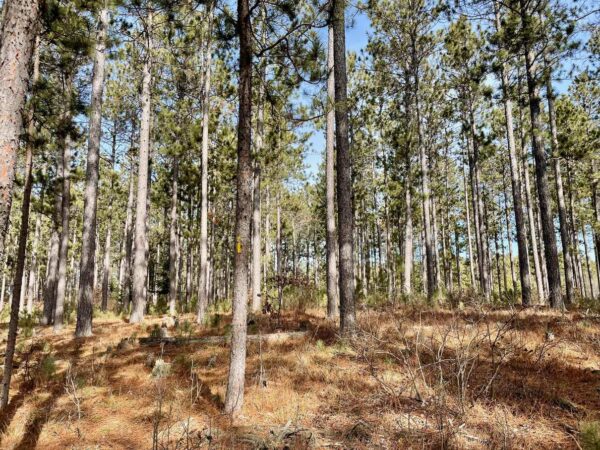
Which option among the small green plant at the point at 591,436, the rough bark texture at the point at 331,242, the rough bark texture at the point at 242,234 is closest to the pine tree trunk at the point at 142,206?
the rough bark texture at the point at 331,242

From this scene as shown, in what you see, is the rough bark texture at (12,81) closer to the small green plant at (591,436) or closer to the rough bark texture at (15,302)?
the rough bark texture at (15,302)

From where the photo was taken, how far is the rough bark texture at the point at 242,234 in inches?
158

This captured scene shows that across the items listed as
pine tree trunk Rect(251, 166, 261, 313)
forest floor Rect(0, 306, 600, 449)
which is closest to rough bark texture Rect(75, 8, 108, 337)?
forest floor Rect(0, 306, 600, 449)

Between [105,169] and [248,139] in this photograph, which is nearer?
[248,139]

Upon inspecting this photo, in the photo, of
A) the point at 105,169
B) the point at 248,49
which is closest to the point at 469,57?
the point at 248,49

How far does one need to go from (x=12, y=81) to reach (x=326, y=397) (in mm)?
4335

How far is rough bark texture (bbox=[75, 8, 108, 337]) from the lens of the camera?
8484mm

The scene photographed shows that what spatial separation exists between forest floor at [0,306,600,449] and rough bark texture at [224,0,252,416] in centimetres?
36

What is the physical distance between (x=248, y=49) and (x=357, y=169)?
576 inches

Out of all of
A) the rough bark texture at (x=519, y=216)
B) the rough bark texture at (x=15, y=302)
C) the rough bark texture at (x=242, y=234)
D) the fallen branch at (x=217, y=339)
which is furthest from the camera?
the rough bark texture at (x=519, y=216)

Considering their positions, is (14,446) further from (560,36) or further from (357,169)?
(357,169)

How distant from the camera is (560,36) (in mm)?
8477

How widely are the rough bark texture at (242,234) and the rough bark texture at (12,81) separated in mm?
2367

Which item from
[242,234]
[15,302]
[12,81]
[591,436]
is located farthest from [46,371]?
[591,436]
